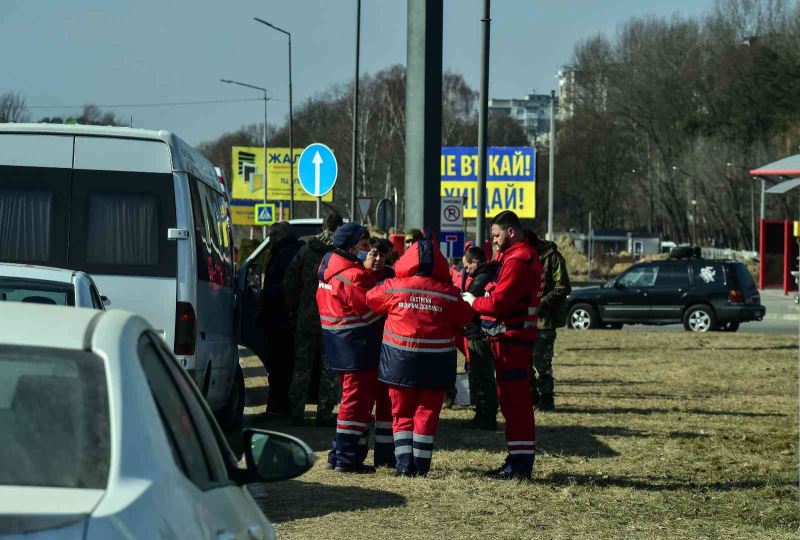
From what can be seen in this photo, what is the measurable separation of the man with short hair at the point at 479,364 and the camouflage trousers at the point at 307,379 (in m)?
1.24

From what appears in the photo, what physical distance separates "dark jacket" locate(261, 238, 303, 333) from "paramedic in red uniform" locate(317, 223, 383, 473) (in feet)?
11.1

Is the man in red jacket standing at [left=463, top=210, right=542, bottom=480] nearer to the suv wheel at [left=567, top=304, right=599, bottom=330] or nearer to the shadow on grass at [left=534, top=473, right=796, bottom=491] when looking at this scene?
the shadow on grass at [left=534, top=473, right=796, bottom=491]

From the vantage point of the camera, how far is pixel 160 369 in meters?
3.52

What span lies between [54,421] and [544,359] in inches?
497

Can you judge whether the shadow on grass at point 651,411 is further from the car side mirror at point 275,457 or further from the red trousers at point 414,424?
the car side mirror at point 275,457

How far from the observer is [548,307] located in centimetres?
1523

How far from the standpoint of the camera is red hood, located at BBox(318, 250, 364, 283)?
10.9 meters

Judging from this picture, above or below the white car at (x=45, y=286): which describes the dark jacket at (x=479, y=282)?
below

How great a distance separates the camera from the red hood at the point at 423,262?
33.2ft

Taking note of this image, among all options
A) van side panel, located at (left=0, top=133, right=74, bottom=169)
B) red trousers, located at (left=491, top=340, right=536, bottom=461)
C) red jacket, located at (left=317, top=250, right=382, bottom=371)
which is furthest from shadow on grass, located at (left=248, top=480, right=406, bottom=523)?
van side panel, located at (left=0, top=133, right=74, bottom=169)

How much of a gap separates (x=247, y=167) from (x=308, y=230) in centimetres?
5716

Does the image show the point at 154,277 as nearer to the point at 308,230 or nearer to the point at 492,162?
the point at 308,230

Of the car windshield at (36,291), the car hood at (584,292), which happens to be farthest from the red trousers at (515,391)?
the car hood at (584,292)

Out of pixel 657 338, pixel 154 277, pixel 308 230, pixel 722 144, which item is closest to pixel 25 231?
pixel 154 277
